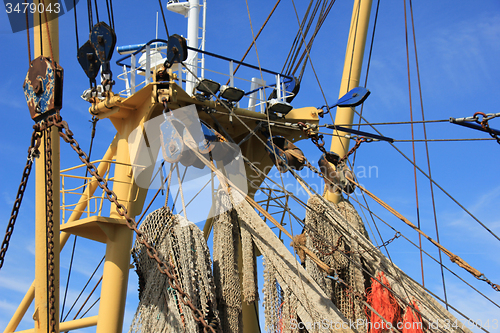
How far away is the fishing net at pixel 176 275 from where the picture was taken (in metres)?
7.97

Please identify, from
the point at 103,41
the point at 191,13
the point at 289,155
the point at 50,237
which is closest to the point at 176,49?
the point at 103,41

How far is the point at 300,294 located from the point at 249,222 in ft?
5.83

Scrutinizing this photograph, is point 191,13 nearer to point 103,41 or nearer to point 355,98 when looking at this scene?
point 355,98

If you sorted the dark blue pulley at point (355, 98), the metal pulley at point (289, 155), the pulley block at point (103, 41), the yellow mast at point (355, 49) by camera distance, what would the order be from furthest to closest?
the yellow mast at point (355, 49)
the metal pulley at point (289, 155)
the dark blue pulley at point (355, 98)
the pulley block at point (103, 41)

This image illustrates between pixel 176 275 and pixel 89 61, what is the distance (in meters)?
3.55

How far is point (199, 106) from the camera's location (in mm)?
10336

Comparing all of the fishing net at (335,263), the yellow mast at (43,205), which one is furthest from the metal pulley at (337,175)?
the yellow mast at (43,205)

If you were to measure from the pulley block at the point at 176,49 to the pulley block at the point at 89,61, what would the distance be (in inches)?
62.3

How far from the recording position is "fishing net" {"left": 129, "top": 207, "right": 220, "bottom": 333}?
797 centimetres

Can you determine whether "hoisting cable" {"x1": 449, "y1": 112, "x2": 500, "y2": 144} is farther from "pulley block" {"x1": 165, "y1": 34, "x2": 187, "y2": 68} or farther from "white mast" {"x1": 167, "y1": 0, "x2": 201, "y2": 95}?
"white mast" {"x1": 167, "y1": 0, "x2": 201, "y2": 95}

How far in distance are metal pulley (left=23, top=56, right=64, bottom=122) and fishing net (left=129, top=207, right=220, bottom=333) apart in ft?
10.2

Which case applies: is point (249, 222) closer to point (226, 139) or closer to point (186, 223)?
point (186, 223)

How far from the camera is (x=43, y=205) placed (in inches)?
231

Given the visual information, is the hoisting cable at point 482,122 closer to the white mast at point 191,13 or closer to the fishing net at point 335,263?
the fishing net at point 335,263
